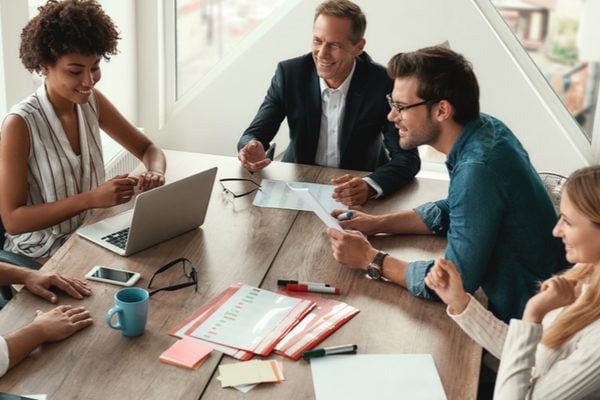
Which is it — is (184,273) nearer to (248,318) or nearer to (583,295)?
(248,318)

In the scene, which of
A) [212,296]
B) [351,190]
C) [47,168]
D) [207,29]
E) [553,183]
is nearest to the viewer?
[212,296]

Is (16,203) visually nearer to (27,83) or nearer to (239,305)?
(239,305)

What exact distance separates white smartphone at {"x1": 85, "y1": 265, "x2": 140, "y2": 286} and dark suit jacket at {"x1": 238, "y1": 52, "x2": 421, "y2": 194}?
1056mm

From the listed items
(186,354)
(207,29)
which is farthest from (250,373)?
(207,29)

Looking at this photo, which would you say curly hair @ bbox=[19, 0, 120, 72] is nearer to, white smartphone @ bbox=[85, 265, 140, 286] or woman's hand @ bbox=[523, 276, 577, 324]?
white smartphone @ bbox=[85, 265, 140, 286]

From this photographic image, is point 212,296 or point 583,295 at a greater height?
point 583,295

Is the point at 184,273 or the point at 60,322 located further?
the point at 184,273

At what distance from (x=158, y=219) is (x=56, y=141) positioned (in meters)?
0.56

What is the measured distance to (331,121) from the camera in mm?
3221

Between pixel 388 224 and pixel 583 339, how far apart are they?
2.83 ft

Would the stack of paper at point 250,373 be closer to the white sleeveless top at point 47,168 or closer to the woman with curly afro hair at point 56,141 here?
the woman with curly afro hair at point 56,141

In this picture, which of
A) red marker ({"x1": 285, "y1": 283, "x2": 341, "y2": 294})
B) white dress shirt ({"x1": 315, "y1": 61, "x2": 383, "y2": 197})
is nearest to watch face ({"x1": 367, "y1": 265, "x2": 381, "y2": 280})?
red marker ({"x1": 285, "y1": 283, "x2": 341, "y2": 294})

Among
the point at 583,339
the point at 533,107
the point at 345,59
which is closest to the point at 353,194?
the point at 345,59

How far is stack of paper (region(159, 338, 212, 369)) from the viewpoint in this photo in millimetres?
1750
